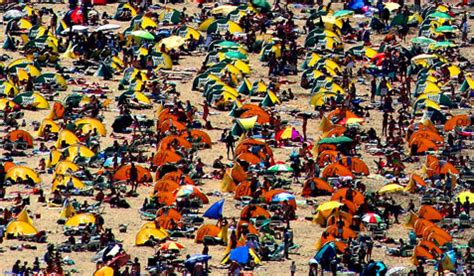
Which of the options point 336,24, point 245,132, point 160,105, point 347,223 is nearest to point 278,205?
point 347,223

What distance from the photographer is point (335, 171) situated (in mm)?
75062

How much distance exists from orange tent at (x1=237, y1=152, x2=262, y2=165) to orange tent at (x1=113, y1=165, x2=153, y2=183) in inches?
139

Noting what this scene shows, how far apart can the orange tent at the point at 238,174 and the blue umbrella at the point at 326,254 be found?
822cm

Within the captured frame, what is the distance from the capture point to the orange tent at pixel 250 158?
76250 millimetres

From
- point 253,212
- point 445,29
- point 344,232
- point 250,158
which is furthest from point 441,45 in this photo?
point 344,232

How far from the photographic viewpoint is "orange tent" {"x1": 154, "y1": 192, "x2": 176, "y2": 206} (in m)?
71.6

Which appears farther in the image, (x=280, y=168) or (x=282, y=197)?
(x=280, y=168)

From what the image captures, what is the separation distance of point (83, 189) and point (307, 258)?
9.02 m

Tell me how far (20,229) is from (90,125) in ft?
39.6

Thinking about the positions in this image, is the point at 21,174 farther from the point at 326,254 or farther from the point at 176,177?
the point at 326,254

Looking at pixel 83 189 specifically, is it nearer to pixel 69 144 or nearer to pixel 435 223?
pixel 69 144

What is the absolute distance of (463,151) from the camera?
7938 centimetres

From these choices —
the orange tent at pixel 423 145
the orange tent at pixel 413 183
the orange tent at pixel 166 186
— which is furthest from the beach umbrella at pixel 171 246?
the orange tent at pixel 423 145

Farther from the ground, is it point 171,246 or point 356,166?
point 171,246
